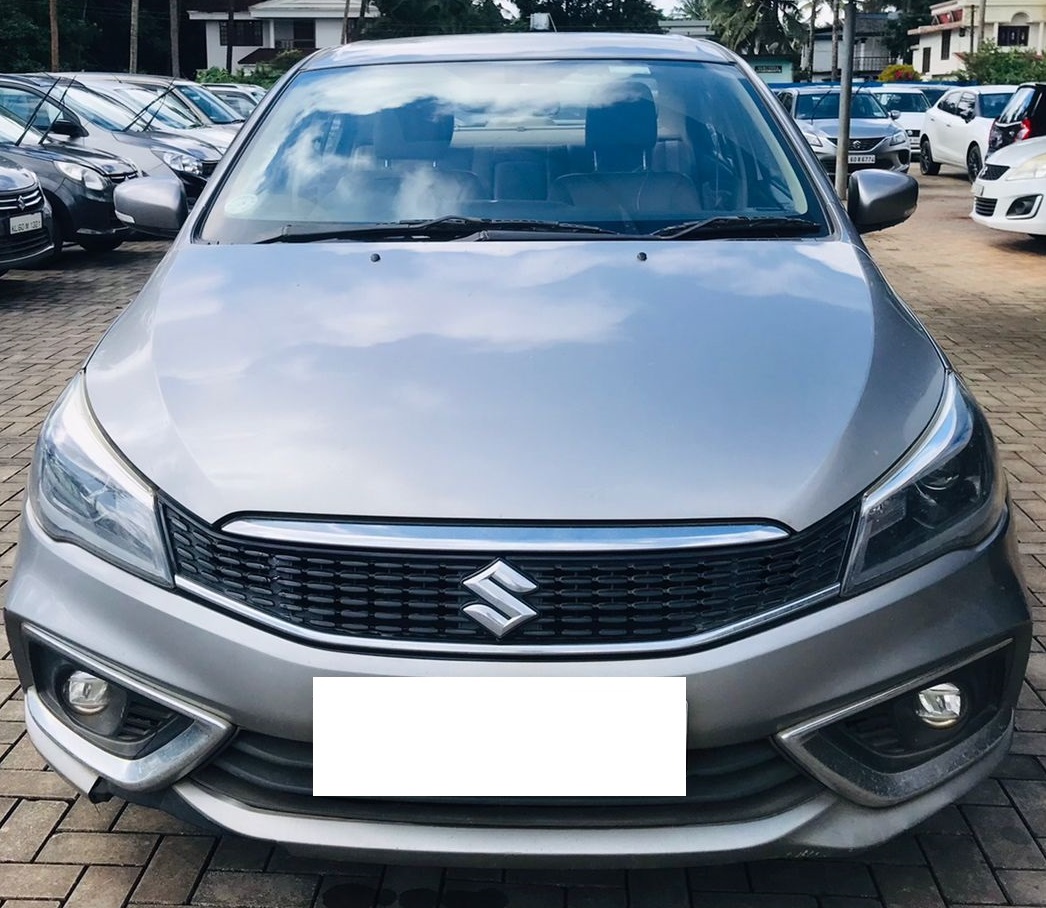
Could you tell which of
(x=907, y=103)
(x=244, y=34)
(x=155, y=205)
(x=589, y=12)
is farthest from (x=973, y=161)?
(x=244, y=34)

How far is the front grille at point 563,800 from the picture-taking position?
2104mm

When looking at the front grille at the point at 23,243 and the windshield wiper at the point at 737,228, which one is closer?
the windshield wiper at the point at 737,228

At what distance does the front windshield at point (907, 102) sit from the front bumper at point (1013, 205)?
14.5m

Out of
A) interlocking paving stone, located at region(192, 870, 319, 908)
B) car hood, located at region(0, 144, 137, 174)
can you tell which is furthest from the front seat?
car hood, located at region(0, 144, 137, 174)

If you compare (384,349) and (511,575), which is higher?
(384,349)

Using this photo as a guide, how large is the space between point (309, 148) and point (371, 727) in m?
1.94

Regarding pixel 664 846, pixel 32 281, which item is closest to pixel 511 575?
pixel 664 846

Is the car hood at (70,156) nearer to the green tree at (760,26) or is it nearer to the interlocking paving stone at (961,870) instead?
the interlocking paving stone at (961,870)

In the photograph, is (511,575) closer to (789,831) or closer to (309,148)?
(789,831)

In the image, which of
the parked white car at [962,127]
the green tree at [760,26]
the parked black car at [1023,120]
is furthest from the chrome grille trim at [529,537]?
the green tree at [760,26]

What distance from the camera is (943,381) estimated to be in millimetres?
2588

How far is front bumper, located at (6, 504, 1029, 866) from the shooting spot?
207cm

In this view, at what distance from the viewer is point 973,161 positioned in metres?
18.8

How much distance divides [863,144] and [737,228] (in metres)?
16.8
